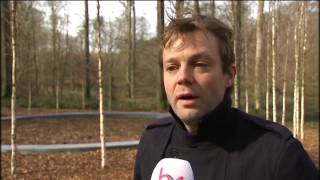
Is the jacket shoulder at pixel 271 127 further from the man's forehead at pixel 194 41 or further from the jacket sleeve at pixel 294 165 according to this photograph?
the man's forehead at pixel 194 41

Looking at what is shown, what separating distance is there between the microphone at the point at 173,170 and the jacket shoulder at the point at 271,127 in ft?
0.95

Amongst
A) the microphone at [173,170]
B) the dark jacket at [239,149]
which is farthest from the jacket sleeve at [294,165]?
the microphone at [173,170]

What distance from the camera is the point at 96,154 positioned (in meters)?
9.65

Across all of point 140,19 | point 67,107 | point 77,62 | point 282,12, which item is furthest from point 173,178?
point 140,19

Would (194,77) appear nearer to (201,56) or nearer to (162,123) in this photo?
(201,56)

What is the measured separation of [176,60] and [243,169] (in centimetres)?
48

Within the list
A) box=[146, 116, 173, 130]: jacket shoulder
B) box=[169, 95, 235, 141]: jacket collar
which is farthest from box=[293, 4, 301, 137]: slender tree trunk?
box=[169, 95, 235, 141]: jacket collar

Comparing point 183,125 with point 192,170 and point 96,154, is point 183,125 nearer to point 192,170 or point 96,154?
point 192,170

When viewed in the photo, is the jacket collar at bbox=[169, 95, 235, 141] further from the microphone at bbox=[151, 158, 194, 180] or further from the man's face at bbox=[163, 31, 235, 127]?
the microphone at bbox=[151, 158, 194, 180]

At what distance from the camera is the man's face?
5.45 feet

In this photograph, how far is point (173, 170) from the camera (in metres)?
1.74

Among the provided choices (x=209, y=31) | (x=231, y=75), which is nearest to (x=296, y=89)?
(x=231, y=75)

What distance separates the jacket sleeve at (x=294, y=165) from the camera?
1.52 m

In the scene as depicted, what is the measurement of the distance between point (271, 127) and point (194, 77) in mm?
337
